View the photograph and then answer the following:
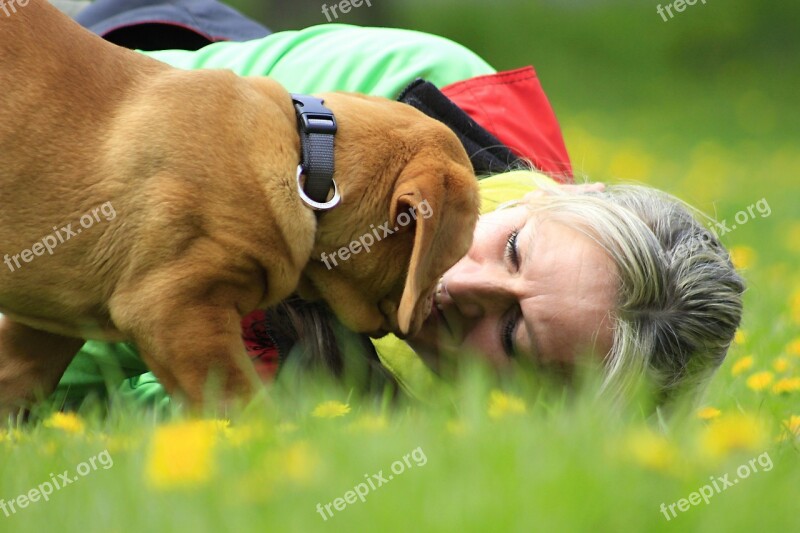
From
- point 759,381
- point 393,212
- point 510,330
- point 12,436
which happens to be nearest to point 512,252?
point 510,330

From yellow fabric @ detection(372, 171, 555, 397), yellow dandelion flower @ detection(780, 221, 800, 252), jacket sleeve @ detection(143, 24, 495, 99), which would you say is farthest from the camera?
yellow dandelion flower @ detection(780, 221, 800, 252)

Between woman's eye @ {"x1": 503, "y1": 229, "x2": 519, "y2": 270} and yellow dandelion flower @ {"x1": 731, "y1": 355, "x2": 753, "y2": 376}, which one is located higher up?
woman's eye @ {"x1": 503, "y1": 229, "x2": 519, "y2": 270}

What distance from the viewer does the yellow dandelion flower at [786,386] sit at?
3.25 metres

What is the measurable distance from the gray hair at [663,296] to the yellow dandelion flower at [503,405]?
2.00ft

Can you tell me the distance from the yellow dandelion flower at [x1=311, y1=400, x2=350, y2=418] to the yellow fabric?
2.39ft

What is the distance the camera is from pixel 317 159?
8.96ft

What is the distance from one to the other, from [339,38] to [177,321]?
6.86ft

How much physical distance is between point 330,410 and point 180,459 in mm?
609

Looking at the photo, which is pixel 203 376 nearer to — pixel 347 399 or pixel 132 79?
pixel 347 399

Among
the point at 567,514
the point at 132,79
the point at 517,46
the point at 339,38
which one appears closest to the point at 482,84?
the point at 339,38

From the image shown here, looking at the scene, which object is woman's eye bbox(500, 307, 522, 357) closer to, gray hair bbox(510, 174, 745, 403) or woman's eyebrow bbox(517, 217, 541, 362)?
woman's eyebrow bbox(517, 217, 541, 362)

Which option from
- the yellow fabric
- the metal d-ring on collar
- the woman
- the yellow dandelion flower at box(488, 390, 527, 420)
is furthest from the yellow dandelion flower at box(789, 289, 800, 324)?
the metal d-ring on collar

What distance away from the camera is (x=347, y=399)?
2688 millimetres

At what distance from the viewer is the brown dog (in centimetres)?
259
